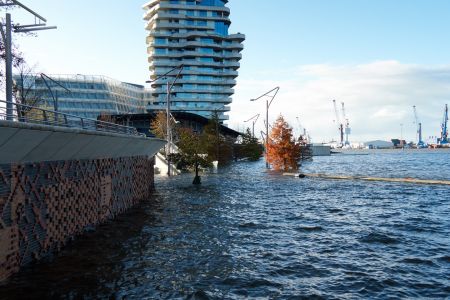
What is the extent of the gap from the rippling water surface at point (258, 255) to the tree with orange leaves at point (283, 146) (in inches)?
1396

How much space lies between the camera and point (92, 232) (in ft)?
71.0

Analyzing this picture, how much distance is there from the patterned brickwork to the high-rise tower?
137 meters

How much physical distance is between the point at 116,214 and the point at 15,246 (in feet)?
41.0

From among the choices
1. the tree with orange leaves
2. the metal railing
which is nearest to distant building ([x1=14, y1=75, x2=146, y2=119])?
the tree with orange leaves

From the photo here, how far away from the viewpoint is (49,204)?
1697cm

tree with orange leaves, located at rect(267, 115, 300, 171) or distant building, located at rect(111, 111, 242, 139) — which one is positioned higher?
distant building, located at rect(111, 111, 242, 139)

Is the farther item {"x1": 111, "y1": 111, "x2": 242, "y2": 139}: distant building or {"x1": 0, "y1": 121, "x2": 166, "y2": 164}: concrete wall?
{"x1": 111, "y1": 111, "x2": 242, "y2": 139}: distant building

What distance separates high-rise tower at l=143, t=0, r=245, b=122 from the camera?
16200 cm

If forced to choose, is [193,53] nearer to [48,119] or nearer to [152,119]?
[152,119]

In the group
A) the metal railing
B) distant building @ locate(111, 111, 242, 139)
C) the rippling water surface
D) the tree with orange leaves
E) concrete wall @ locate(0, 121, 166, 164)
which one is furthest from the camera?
distant building @ locate(111, 111, 242, 139)

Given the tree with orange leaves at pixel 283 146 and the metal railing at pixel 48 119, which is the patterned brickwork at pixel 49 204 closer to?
the metal railing at pixel 48 119

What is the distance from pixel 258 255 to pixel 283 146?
50.5 metres

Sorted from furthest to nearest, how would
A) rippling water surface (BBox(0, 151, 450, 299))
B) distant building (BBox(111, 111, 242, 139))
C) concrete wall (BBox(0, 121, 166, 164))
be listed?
distant building (BBox(111, 111, 242, 139)) < concrete wall (BBox(0, 121, 166, 164)) < rippling water surface (BBox(0, 151, 450, 299))

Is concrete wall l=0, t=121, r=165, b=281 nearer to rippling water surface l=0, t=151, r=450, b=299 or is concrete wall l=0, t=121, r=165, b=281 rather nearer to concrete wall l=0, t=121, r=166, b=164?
concrete wall l=0, t=121, r=166, b=164
